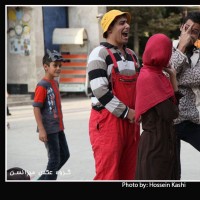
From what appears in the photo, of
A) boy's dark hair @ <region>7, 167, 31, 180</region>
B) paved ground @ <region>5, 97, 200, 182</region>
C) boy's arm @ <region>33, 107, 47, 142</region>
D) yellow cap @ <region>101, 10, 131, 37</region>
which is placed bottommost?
paved ground @ <region>5, 97, 200, 182</region>

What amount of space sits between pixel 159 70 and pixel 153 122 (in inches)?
15.1

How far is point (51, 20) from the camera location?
55.3 ft

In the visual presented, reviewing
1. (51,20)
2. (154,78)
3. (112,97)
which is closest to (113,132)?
(112,97)

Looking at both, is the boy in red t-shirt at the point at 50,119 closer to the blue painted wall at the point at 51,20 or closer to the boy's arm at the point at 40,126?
the boy's arm at the point at 40,126

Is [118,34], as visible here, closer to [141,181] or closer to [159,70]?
[159,70]

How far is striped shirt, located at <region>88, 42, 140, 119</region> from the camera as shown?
4.11 meters

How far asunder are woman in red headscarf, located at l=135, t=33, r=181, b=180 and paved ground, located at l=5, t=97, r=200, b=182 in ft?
4.40

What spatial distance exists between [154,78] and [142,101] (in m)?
0.19

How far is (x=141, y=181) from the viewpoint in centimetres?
391

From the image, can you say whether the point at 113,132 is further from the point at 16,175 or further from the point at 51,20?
the point at 51,20

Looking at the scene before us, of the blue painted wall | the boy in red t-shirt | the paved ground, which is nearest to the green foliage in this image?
the blue painted wall

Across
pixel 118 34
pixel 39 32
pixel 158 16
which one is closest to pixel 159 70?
pixel 118 34

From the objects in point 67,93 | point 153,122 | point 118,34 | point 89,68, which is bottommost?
point 67,93

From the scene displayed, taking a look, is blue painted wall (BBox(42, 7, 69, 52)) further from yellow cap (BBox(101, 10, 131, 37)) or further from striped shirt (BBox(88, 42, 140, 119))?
striped shirt (BBox(88, 42, 140, 119))
